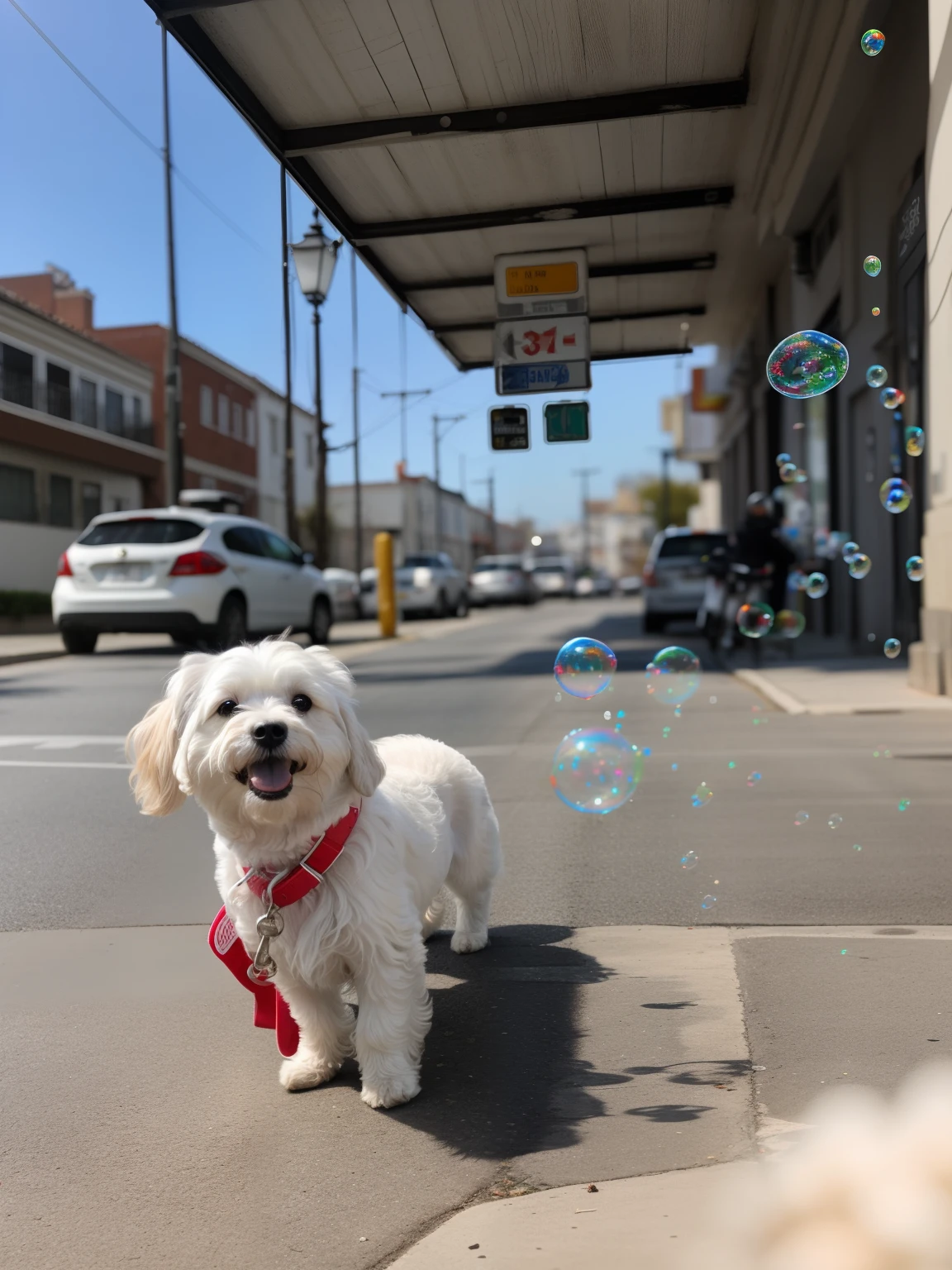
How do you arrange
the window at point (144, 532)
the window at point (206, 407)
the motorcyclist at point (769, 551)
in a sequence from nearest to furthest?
the motorcyclist at point (769, 551) < the window at point (144, 532) < the window at point (206, 407)

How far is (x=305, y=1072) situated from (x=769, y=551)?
1170 centimetres

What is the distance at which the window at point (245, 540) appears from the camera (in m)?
16.6

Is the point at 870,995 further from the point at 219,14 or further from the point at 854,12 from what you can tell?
the point at 854,12

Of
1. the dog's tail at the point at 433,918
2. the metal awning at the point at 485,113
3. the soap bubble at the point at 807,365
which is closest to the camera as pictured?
the dog's tail at the point at 433,918

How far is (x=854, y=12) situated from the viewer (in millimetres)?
11172

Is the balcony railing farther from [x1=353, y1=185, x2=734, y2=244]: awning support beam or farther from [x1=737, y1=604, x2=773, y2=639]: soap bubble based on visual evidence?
[x1=737, y1=604, x2=773, y2=639]: soap bubble

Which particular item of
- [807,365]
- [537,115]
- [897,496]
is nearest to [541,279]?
[537,115]

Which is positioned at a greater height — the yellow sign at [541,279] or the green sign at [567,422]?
the yellow sign at [541,279]

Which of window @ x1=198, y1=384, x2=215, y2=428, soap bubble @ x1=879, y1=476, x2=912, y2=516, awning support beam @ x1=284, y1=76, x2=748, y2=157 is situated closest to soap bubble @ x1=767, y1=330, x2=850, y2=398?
soap bubble @ x1=879, y1=476, x2=912, y2=516

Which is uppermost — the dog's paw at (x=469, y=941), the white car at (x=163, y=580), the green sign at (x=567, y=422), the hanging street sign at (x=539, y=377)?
the hanging street sign at (x=539, y=377)

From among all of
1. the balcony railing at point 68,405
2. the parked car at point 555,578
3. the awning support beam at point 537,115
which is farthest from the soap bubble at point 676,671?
the parked car at point 555,578

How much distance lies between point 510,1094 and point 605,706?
27.7 feet

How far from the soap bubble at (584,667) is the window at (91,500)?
3104 cm

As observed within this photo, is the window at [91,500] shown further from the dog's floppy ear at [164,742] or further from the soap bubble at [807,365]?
the dog's floppy ear at [164,742]
